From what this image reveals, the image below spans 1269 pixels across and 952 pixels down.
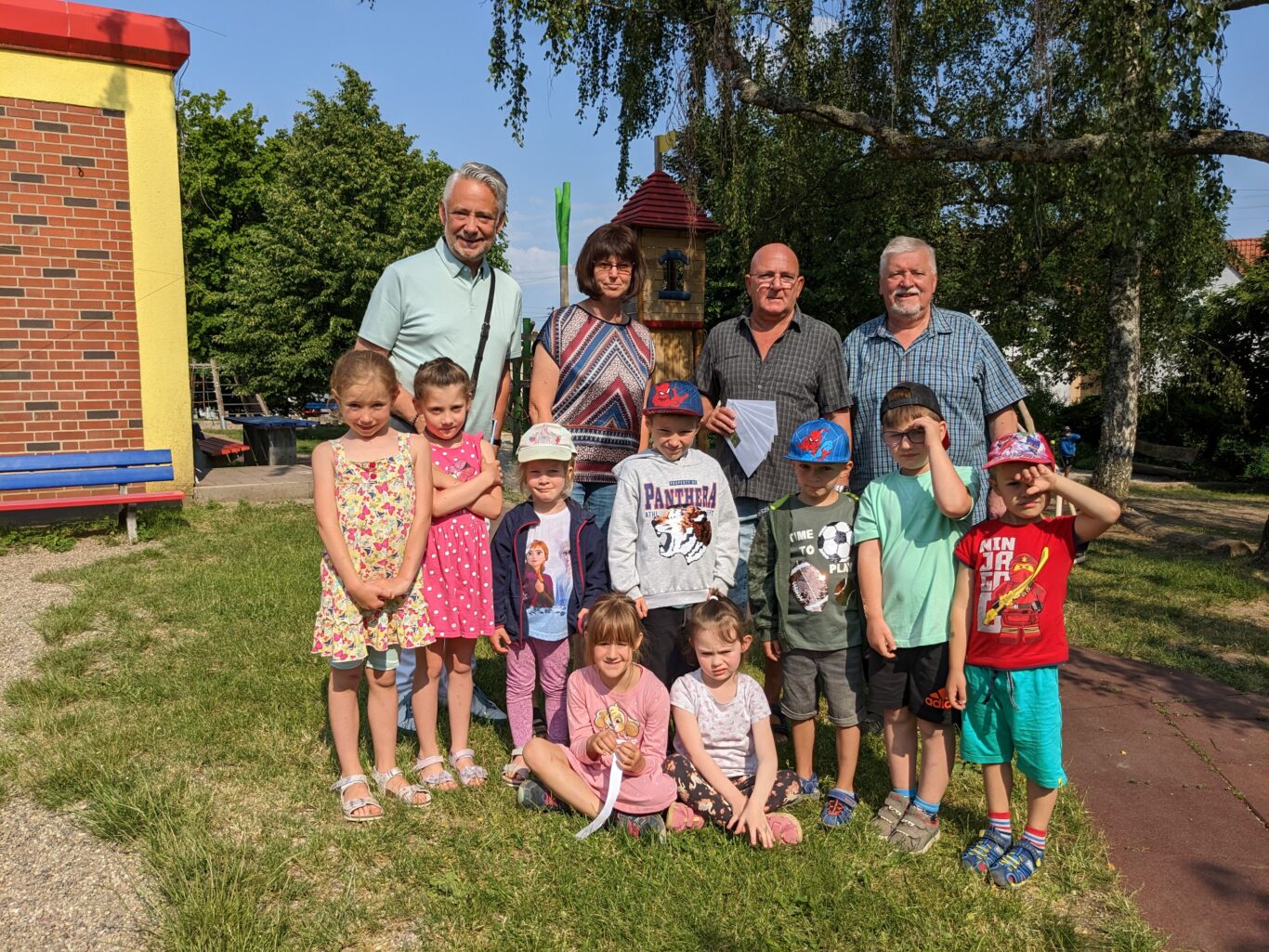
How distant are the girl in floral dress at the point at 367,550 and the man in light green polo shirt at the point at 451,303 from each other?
370mm

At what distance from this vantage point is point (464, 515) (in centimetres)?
381

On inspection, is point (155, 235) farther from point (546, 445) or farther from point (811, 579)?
point (811, 579)

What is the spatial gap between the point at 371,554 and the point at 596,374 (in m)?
1.26

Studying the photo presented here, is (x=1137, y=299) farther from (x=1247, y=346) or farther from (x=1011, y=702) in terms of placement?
(x=1247, y=346)

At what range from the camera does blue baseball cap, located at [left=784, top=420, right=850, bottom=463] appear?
339 cm

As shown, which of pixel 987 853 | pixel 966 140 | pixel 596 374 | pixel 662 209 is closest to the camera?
pixel 987 853

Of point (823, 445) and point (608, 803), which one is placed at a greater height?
point (823, 445)

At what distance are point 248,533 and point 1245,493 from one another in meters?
17.4

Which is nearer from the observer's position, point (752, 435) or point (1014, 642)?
point (1014, 642)

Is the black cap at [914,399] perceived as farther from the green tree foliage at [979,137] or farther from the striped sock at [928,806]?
the green tree foliage at [979,137]

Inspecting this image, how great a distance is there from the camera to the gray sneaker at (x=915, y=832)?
3.22 meters

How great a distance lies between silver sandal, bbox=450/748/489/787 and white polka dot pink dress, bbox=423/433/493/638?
20.5 inches

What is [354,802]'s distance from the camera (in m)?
3.42

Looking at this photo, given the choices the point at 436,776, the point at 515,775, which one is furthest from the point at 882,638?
the point at 436,776
